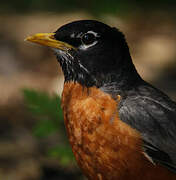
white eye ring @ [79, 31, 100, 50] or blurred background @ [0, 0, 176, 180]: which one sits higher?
white eye ring @ [79, 31, 100, 50]

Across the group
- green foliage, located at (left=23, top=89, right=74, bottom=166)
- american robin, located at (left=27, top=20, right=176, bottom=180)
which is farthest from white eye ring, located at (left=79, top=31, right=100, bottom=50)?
green foliage, located at (left=23, top=89, right=74, bottom=166)

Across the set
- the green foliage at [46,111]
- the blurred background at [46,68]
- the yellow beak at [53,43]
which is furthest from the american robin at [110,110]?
the blurred background at [46,68]

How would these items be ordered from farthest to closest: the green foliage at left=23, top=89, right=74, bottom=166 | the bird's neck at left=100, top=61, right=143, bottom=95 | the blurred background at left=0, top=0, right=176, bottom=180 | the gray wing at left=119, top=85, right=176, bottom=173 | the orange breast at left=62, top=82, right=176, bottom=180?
the blurred background at left=0, top=0, right=176, bottom=180 < the green foliage at left=23, top=89, right=74, bottom=166 < the bird's neck at left=100, top=61, right=143, bottom=95 < the gray wing at left=119, top=85, right=176, bottom=173 < the orange breast at left=62, top=82, right=176, bottom=180

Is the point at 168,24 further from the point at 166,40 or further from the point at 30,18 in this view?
the point at 30,18

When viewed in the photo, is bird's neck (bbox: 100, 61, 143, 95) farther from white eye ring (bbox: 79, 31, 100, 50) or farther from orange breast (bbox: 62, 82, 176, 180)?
white eye ring (bbox: 79, 31, 100, 50)

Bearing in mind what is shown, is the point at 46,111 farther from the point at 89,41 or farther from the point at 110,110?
the point at 110,110

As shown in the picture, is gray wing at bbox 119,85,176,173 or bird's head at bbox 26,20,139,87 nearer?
gray wing at bbox 119,85,176,173

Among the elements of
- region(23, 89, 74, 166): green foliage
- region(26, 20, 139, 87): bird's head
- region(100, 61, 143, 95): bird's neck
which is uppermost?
region(26, 20, 139, 87): bird's head

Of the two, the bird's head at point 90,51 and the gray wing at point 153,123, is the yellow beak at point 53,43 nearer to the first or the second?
the bird's head at point 90,51

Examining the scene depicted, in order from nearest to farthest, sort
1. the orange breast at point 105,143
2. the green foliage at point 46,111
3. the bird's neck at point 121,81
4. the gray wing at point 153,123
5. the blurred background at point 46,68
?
the orange breast at point 105,143 → the gray wing at point 153,123 → the bird's neck at point 121,81 → the green foliage at point 46,111 → the blurred background at point 46,68
